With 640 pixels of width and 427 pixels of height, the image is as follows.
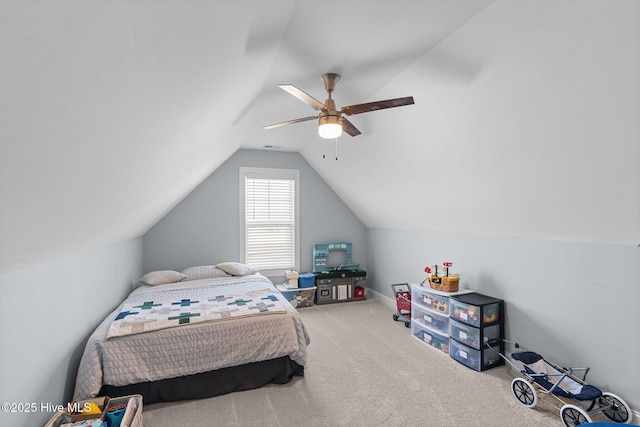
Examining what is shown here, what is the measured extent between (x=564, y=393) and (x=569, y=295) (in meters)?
0.76

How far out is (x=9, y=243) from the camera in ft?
4.16

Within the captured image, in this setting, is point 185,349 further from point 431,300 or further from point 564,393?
point 564,393

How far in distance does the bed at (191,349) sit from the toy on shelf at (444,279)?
65.3 inches

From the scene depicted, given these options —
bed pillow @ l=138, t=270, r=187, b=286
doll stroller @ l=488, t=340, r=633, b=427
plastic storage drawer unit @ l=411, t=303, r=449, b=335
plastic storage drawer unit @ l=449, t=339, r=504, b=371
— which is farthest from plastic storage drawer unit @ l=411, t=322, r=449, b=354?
bed pillow @ l=138, t=270, r=187, b=286

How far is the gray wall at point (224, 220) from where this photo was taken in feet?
14.8

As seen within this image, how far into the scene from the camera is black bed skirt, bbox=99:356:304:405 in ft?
7.69

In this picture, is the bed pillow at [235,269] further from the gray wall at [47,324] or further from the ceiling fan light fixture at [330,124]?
the ceiling fan light fixture at [330,124]

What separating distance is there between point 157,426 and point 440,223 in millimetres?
3367

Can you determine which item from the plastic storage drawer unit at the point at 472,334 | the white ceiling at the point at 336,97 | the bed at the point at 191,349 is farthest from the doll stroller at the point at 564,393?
the bed at the point at 191,349

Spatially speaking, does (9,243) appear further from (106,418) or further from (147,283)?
(147,283)

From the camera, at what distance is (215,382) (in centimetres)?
251

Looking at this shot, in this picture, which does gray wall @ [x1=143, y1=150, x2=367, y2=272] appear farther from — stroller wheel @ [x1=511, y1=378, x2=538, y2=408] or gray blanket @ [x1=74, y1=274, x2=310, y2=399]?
stroller wheel @ [x1=511, y1=378, x2=538, y2=408]

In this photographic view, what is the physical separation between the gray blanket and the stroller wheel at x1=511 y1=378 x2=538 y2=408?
173cm

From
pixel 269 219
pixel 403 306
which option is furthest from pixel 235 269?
pixel 403 306
